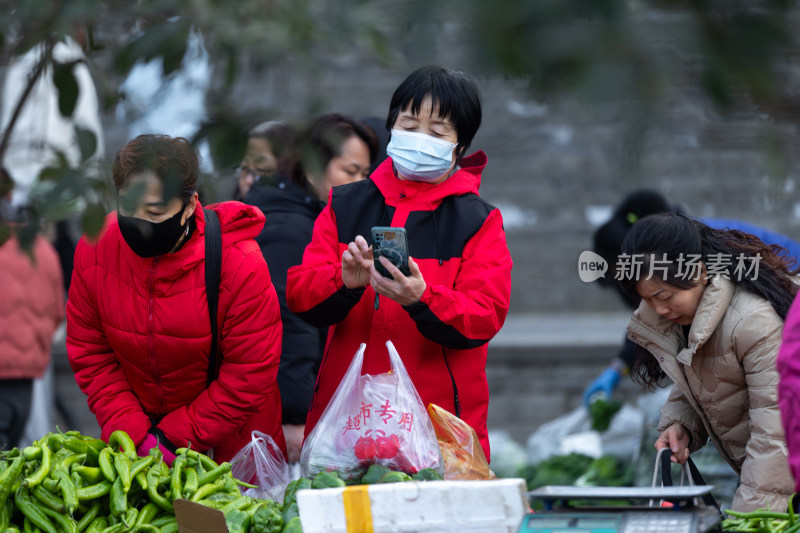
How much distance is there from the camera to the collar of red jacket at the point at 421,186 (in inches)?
115

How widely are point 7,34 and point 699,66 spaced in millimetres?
1072

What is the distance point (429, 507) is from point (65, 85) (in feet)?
3.85

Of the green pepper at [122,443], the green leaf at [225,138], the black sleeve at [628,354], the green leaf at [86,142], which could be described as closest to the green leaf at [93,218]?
the green leaf at [86,142]

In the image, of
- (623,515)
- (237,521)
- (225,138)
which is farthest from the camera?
(237,521)

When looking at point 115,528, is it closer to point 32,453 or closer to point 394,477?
point 32,453

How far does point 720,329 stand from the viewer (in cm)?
294

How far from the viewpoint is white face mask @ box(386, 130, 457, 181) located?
2.84 meters

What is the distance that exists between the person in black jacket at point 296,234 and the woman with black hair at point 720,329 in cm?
117

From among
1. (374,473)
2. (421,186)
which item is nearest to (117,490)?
(374,473)

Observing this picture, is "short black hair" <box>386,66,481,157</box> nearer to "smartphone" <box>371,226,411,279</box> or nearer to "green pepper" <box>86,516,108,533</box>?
"smartphone" <box>371,226,411,279</box>

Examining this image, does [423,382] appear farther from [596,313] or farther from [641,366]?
[596,313]

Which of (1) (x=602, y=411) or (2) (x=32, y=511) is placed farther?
(1) (x=602, y=411)

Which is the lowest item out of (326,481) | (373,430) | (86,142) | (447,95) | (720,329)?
(326,481)

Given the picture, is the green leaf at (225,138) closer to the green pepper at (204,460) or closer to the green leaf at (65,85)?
the green leaf at (65,85)
